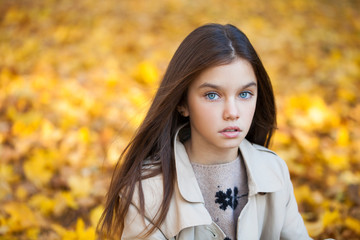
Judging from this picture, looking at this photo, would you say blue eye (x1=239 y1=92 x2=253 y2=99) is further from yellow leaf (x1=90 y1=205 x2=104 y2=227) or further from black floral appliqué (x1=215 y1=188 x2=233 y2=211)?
yellow leaf (x1=90 y1=205 x2=104 y2=227)

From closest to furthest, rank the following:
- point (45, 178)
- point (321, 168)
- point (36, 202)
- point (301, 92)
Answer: point (36, 202)
point (45, 178)
point (321, 168)
point (301, 92)

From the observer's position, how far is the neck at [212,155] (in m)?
1.90

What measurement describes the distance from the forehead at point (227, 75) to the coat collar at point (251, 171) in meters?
0.37

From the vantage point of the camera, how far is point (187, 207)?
1.77 metres

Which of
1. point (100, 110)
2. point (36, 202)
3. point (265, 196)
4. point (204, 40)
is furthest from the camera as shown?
point (100, 110)

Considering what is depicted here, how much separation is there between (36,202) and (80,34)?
340 cm

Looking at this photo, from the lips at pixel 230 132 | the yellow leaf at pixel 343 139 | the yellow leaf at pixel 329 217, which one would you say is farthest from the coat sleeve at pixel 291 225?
the yellow leaf at pixel 343 139

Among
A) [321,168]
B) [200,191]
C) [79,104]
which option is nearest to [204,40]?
[200,191]

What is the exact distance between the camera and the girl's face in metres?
1.70

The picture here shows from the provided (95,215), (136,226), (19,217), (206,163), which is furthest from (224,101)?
(19,217)

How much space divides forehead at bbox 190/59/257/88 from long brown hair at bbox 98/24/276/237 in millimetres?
22

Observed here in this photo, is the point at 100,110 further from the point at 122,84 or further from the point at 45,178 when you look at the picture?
the point at 45,178

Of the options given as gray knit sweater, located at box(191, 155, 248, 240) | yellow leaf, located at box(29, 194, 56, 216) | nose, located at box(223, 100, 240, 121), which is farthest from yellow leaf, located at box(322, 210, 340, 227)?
yellow leaf, located at box(29, 194, 56, 216)

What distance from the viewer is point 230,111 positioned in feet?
5.55
